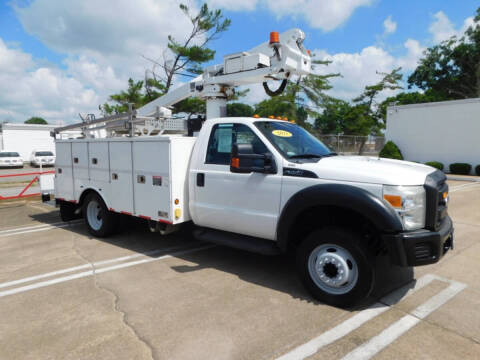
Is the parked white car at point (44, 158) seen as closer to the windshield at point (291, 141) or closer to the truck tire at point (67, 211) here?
the truck tire at point (67, 211)

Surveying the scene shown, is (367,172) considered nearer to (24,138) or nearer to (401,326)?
(401,326)

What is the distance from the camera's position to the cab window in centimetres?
431

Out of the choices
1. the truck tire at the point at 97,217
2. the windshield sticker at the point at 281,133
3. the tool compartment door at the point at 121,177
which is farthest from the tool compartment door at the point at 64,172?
the windshield sticker at the point at 281,133

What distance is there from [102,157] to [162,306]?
3.24m

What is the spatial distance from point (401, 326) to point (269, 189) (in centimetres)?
190

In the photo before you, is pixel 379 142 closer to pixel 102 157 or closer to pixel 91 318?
pixel 102 157

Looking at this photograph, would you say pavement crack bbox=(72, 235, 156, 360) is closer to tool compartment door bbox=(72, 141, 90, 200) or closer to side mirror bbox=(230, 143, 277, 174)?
tool compartment door bbox=(72, 141, 90, 200)

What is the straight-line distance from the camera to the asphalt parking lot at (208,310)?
2822 millimetres

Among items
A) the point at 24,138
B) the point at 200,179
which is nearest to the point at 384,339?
the point at 200,179

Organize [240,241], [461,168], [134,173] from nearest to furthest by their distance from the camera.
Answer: [240,241] < [134,173] < [461,168]

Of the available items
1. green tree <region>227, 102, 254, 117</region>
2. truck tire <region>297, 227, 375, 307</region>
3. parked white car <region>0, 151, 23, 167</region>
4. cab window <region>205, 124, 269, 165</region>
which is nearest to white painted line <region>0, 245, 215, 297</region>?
cab window <region>205, 124, 269, 165</region>

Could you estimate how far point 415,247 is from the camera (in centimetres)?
315

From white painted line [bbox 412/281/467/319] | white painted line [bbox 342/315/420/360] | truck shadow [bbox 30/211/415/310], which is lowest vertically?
white painted line [bbox 342/315/420/360]

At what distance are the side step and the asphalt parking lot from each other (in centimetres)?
44
